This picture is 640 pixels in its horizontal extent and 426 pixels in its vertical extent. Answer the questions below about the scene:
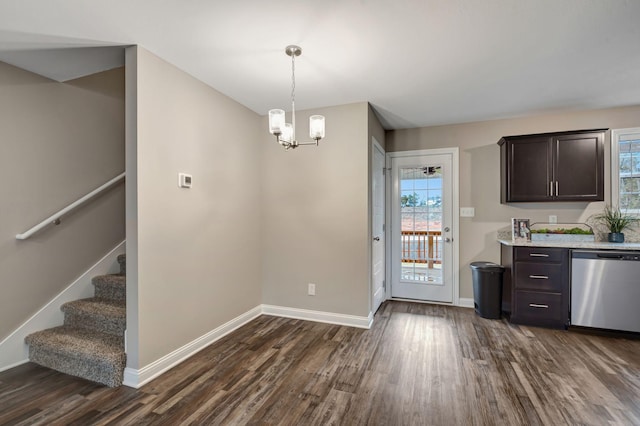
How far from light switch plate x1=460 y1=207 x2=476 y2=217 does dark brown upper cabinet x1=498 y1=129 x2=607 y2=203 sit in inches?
16.6

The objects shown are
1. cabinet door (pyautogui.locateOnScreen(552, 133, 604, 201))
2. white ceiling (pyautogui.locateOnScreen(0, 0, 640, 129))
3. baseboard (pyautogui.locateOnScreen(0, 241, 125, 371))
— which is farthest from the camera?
cabinet door (pyautogui.locateOnScreen(552, 133, 604, 201))

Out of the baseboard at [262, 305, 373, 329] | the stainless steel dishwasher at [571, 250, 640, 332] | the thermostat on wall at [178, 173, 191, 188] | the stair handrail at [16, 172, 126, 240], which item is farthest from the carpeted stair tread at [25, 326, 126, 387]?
the stainless steel dishwasher at [571, 250, 640, 332]

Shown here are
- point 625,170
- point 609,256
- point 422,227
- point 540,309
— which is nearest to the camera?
point 609,256

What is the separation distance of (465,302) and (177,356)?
355 cm

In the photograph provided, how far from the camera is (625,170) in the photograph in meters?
3.56

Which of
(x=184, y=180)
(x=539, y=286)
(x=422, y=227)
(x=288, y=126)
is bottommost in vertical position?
(x=539, y=286)

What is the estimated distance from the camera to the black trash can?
11.9 feet

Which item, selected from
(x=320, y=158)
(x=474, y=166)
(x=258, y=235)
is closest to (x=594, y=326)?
(x=474, y=166)

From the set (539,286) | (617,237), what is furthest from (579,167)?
(539,286)

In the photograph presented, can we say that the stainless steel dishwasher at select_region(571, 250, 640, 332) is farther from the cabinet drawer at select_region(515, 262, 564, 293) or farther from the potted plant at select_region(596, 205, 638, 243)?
the potted plant at select_region(596, 205, 638, 243)

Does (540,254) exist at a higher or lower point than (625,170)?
lower

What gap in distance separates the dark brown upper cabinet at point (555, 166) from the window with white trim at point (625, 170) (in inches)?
14.5

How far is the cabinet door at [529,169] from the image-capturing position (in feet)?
11.7

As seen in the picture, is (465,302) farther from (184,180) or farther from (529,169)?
(184,180)
